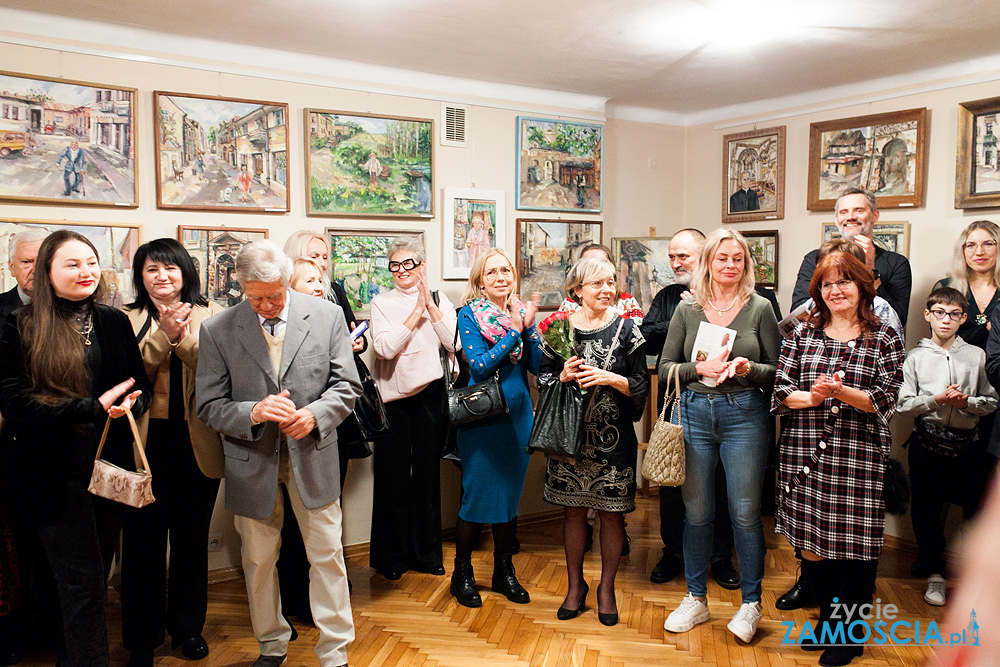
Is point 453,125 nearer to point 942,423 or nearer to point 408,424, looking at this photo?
point 408,424

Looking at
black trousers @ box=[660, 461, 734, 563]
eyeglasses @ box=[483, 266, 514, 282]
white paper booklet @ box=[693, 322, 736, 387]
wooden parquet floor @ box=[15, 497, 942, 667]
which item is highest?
eyeglasses @ box=[483, 266, 514, 282]

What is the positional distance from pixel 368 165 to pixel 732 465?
2893 millimetres

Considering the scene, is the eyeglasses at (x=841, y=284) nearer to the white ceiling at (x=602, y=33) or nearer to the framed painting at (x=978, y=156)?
the white ceiling at (x=602, y=33)

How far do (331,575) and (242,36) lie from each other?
2.95m

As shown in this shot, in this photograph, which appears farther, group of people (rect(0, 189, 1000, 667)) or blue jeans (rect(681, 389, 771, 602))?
blue jeans (rect(681, 389, 771, 602))

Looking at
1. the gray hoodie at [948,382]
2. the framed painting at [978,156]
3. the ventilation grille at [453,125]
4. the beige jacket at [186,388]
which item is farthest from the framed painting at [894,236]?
the beige jacket at [186,388]

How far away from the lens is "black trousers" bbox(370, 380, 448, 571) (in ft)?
13.7

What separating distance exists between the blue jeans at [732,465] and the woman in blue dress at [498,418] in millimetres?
817

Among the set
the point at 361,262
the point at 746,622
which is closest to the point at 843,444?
the point at 746,622

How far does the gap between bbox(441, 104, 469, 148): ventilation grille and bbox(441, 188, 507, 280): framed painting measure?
32 cm

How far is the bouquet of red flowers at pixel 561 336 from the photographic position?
11.2ft

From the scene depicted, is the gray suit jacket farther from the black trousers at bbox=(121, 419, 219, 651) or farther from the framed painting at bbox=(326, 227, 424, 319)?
the framed painting at bbox=(326, 227, 424, 319)

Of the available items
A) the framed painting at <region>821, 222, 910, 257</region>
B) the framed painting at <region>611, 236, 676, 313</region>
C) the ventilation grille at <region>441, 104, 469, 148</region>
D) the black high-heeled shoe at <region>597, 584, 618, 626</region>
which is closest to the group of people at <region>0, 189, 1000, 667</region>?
the black high-heeled shoe at <region>597, 584, 618, 626</region>

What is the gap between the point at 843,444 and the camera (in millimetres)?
3080
